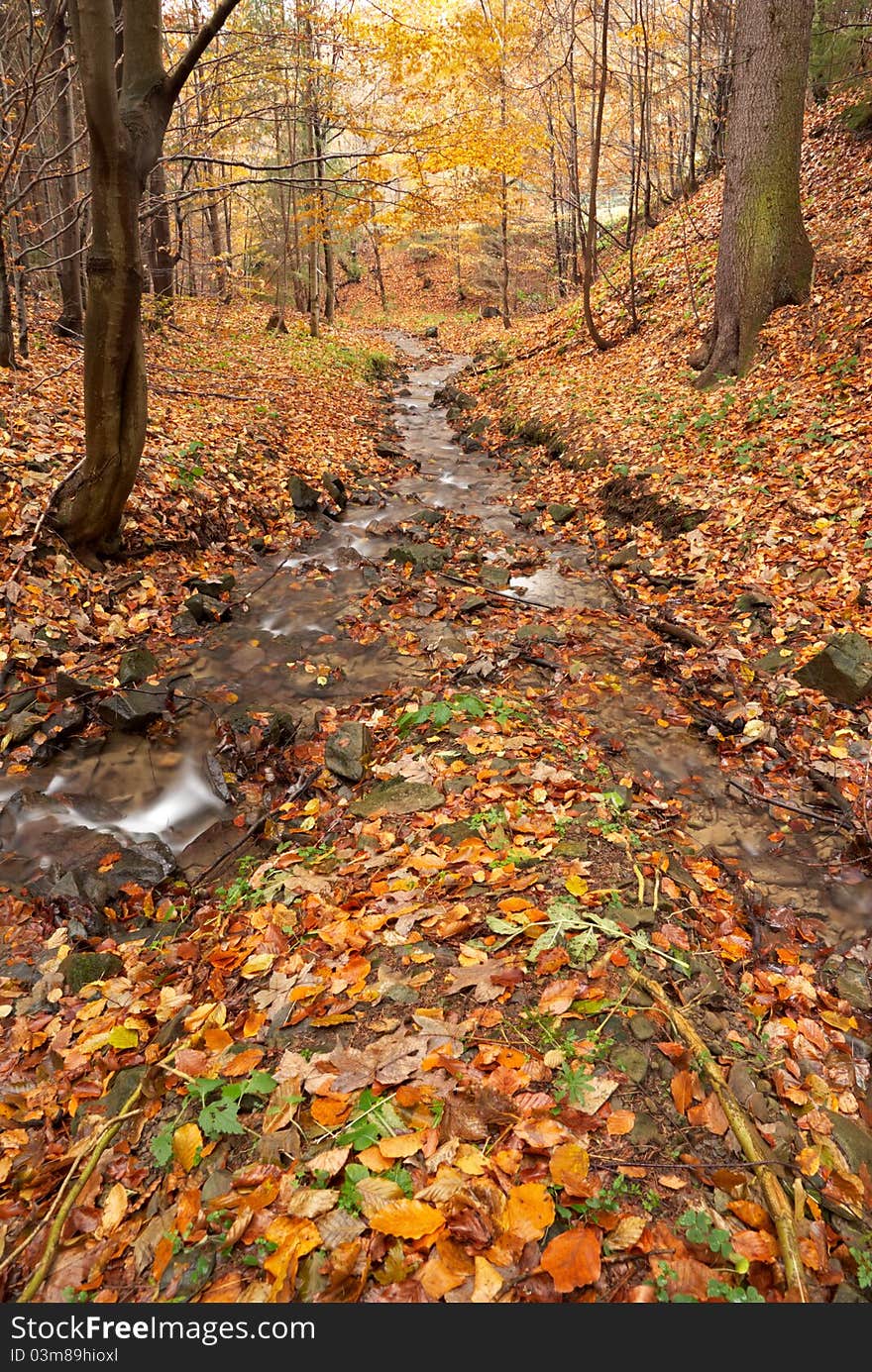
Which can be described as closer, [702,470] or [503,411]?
[702,470]

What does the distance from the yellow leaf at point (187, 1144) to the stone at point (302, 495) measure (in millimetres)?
8933

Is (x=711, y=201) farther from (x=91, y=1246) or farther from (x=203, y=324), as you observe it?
(x=91, y=1246)

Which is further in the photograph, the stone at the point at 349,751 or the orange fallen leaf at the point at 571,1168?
the stone at the point at 349,751

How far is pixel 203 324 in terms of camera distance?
1880cm

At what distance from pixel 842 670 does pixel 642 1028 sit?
3.60 m

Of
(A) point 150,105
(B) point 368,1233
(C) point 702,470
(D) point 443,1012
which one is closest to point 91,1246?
(B) point 368,1233

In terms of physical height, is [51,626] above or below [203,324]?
below

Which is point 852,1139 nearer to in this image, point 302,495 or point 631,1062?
point 631,1062

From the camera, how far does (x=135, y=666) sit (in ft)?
19.8

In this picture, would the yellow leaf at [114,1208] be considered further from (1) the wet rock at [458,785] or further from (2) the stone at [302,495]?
(2) the stone at [302,495]

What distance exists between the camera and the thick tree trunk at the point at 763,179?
28.5ft

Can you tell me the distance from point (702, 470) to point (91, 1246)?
9.12 m

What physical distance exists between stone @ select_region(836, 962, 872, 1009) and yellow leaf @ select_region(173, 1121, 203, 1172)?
117 inches

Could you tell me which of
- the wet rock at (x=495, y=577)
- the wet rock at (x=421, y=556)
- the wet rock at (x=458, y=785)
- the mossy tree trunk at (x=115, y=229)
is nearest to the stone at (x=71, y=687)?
the mossy tree trunk at (x=115, y=229)
